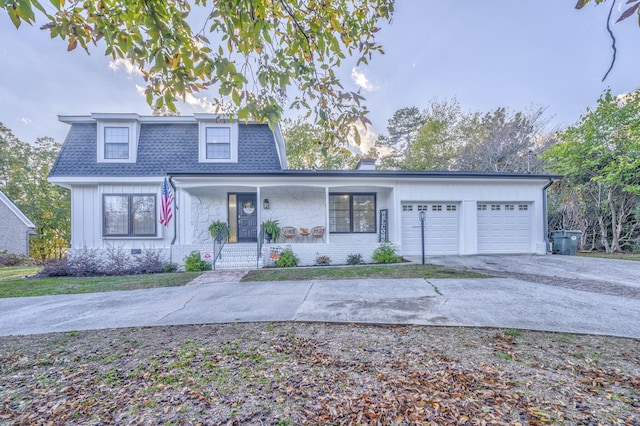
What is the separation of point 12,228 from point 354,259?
20.3m

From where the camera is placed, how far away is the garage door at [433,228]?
975 centimetres

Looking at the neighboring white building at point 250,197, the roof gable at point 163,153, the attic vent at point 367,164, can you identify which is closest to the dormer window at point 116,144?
the neighboring white building at point 250,197

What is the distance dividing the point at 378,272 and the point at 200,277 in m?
4.54

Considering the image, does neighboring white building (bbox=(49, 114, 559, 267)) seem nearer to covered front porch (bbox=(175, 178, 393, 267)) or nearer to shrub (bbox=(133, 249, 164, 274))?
covered front porch (bbox=(175, 178, 393, 267))

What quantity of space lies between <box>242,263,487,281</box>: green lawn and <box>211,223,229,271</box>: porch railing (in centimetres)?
191

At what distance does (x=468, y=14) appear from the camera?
7.71 meters

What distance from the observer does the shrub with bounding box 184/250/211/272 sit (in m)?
8.39

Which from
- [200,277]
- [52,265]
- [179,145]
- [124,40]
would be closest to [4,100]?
[179,145]

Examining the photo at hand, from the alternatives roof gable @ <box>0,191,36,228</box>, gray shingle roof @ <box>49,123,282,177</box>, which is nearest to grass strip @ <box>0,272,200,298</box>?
gray shingle roof @ <box>49,123,282,177</box>

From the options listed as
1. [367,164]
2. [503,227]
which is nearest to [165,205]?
[367,164]

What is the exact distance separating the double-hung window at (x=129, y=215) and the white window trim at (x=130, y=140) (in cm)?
139

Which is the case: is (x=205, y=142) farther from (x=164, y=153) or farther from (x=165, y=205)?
(x=165, y=205)

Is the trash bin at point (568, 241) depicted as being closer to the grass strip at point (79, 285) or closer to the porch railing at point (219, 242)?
the porch railing at point (219, 242)

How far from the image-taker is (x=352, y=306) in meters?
4.26
